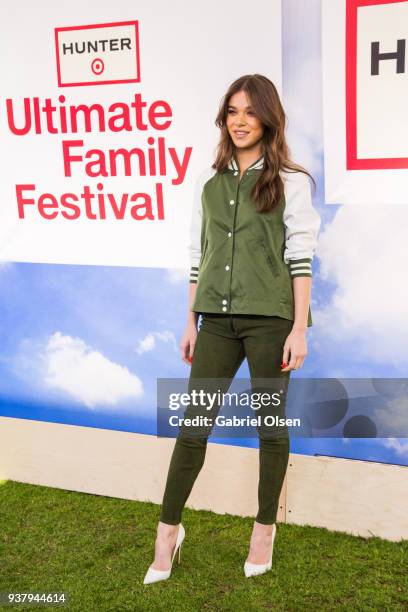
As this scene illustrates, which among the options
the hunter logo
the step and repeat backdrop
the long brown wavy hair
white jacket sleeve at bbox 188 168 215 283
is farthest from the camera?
the hunter logo

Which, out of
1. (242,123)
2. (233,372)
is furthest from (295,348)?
(242,123)

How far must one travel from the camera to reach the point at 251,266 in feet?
6.64

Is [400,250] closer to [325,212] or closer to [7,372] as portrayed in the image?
[325,212]

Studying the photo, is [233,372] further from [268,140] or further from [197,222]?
[268,140]

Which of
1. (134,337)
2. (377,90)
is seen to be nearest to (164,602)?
(134,337)

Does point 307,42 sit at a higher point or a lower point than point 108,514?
higher

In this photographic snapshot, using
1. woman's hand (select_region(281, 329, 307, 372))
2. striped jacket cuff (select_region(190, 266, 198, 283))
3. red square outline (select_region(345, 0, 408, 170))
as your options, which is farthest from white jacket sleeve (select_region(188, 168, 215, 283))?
red square outline (select_region(345, 0, 408, 170))

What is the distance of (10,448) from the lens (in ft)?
9.74

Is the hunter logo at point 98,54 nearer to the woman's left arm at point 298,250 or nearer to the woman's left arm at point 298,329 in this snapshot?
the woman's left arm at point 298,250

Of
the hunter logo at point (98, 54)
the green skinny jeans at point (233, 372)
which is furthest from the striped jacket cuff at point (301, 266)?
the hunter logo at point (98, 54)

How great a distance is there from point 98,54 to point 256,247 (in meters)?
1.06

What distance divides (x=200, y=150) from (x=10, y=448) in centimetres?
138

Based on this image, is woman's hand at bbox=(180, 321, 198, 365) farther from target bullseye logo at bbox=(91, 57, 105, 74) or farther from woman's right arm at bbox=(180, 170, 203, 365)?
target bullseye logo at bbox=(91, 57, 105, 74)

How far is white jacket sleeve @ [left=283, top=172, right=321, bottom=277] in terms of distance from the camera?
2020 mm
